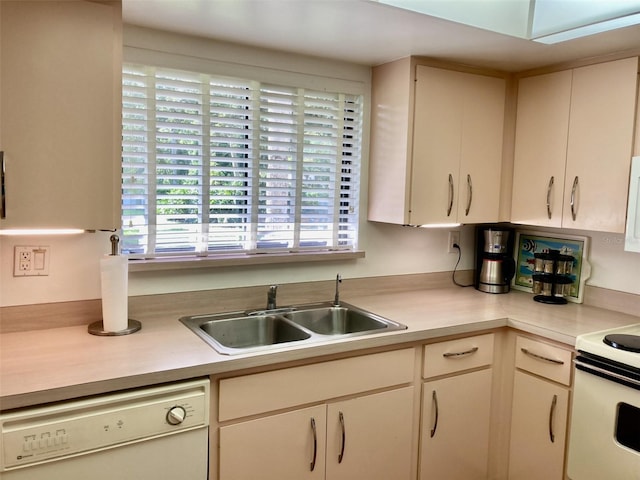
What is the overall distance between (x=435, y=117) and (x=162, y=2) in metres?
1.35

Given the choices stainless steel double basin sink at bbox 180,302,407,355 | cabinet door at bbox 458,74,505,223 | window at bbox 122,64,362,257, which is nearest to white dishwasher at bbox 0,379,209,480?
stainless steel double basin sink at bbox 180,302,407,355

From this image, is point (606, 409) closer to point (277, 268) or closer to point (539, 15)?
point (277, 268)

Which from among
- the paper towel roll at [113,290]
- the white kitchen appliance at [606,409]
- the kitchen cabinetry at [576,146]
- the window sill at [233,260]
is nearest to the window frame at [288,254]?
the window sill at [233,260]

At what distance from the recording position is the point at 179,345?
1.79 metres

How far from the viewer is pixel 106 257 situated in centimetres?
188

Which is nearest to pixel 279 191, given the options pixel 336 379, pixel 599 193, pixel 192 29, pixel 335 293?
pixel 335 293

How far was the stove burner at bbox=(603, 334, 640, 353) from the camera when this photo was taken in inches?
74.9

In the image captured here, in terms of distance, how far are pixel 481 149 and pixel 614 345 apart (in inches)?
46.1

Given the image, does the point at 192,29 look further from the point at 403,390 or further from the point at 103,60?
the point at 403,390

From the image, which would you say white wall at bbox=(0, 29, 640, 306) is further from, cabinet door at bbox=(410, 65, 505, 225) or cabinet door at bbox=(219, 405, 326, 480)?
cabinet door at bbox=(219, 405, 326, 480)

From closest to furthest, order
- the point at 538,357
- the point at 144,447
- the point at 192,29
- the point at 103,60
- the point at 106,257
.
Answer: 1. the point at 144,447
2. the point at 103,60
3. the point at 106,257
4. the point at 192,29
5. the point at 538,357

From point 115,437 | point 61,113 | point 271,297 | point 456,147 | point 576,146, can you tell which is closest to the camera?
point 115,437

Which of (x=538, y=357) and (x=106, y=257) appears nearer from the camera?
(x=106, y=257)

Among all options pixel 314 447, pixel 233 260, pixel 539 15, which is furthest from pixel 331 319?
pixel 539 15
